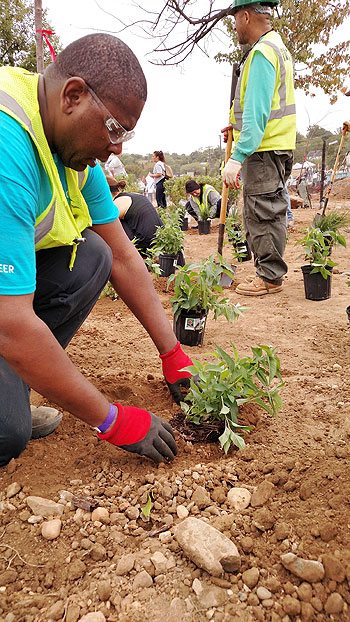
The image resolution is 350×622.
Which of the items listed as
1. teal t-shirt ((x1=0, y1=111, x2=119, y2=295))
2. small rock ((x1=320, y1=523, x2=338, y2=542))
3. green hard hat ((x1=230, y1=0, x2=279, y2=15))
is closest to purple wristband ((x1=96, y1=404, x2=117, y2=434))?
teal t-shirt ((x1=0, y1=111, x2=119, y2=295))

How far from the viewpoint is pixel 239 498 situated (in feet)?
4.80

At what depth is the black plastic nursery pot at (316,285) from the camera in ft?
12.9

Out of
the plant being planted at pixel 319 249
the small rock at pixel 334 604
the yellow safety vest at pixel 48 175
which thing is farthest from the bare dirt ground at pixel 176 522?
the plant being planted at pixel 319 249

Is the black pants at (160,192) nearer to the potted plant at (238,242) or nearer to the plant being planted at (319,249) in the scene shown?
the potted plant at (238,242)

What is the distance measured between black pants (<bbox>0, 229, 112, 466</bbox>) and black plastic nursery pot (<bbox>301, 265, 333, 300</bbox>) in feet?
8.05

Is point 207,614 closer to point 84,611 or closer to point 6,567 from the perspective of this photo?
point 84,611

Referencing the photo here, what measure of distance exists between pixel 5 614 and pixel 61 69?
1.51 metres

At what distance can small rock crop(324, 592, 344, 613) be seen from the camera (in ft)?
3.43

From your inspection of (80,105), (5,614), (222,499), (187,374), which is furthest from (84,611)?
(80,105)

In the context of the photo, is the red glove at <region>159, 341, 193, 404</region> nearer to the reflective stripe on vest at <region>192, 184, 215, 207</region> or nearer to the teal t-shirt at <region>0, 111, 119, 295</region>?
the teal t-shirt at <region>0, 111, 119, 295</region>

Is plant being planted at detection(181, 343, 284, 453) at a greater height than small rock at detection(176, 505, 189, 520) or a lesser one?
greater

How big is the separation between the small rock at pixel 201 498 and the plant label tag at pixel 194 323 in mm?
1558

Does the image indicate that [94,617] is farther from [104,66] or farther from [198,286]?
[198,286]

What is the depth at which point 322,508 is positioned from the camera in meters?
1.33
